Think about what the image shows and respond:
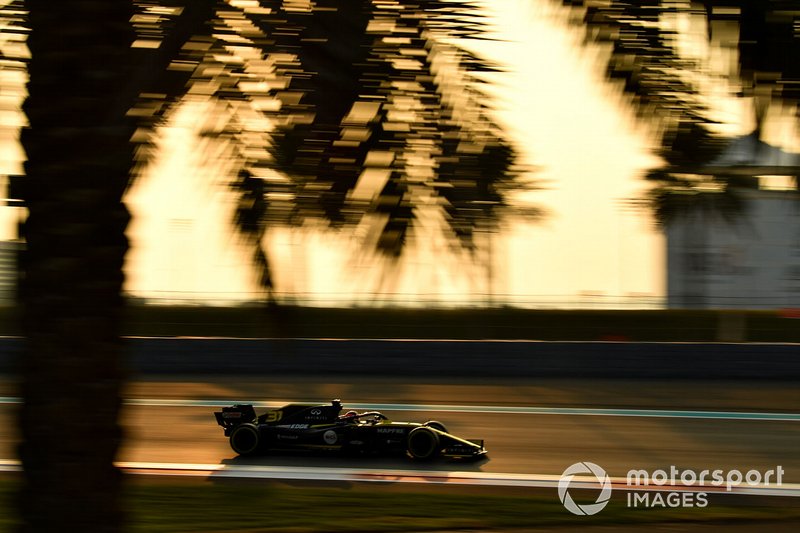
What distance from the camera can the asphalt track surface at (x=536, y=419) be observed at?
30.3 ft

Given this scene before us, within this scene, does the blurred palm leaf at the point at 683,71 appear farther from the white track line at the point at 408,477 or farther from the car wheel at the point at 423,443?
the car wheel at the point at 423,443

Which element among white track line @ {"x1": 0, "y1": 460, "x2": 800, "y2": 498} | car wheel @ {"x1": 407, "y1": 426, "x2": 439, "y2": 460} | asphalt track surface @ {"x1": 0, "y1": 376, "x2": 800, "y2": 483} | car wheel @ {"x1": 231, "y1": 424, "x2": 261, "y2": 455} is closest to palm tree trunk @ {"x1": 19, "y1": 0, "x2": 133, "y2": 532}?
asphalt track surface @ {"x1": 0, "y1": 376, "x2": 800, "y2": 483}

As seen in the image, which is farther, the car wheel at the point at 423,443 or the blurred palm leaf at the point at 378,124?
the car wheel at the point at 423,443

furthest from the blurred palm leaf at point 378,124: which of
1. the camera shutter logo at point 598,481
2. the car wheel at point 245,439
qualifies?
the car wheel at point 245,439

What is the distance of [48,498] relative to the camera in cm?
314

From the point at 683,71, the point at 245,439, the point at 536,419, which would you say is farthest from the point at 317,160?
the point at 536,419

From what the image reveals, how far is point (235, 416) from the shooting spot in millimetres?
9359

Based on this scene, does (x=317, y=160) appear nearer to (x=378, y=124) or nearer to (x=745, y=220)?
(x=378, y=124)

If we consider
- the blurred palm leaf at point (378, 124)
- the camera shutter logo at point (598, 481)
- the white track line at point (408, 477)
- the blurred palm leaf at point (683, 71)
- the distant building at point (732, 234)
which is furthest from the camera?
the white track line at point (408, 477)

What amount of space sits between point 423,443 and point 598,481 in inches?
64.0

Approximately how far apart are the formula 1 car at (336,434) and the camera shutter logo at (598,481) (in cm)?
87

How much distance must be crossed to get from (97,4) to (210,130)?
22.9 inches

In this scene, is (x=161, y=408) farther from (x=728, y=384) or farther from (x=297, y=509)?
(x=728, y=384)

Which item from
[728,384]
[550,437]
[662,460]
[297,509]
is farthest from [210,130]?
[728,384]
